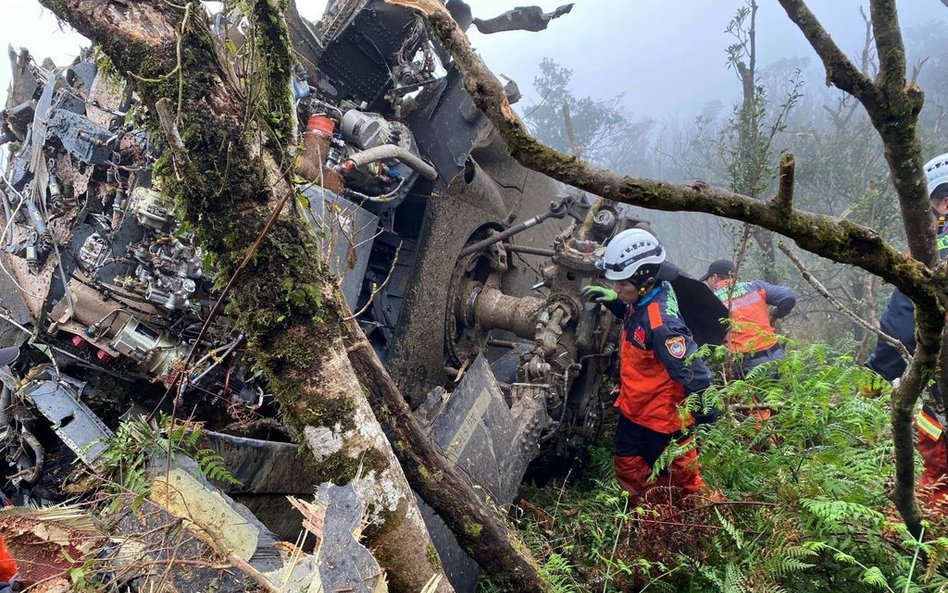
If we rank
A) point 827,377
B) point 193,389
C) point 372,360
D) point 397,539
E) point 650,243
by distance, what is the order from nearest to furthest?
point 397,539 → point 372,360 → point 827,377 → point 193,389 → point 650,243

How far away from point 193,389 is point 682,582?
9.71 feet

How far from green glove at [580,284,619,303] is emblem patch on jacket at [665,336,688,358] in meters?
0.76

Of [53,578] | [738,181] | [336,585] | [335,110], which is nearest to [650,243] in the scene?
[335,110]

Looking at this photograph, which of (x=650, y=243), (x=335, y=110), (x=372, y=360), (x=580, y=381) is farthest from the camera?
(x=580, y=381)

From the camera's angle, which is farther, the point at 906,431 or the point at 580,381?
the point at 580,381

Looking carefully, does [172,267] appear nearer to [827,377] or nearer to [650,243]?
[650,243]

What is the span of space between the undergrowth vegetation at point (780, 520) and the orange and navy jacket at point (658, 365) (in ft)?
1.30

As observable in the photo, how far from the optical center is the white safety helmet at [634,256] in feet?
12.9

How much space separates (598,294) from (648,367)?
76 centimetres

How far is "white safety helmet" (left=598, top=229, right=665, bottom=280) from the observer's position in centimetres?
394

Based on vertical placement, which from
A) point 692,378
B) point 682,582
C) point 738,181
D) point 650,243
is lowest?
point 682,582

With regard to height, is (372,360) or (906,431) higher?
(906,431)

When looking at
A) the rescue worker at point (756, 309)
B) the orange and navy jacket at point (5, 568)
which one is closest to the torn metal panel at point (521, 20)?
the rescue worker at point (756, 309)

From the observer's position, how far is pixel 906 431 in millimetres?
1764
